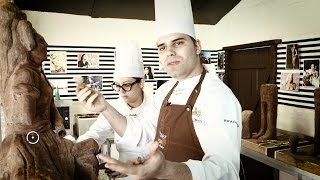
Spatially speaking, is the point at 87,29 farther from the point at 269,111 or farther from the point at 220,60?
the point at 269,111

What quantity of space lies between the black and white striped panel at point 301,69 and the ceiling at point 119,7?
3.65 ft

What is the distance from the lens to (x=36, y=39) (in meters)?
1.00

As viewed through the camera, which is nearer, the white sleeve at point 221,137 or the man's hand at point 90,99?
the white sleeve at point 221,137

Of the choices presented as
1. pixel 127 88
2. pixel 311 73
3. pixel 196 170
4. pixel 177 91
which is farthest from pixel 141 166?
pixel 311 73

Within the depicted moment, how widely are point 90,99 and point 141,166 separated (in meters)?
0.54

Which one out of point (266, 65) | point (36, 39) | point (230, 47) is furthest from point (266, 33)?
point (36, 39)

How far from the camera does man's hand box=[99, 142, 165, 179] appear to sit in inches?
29.3

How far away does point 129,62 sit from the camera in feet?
7.47

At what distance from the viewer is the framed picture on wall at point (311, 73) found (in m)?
2.89

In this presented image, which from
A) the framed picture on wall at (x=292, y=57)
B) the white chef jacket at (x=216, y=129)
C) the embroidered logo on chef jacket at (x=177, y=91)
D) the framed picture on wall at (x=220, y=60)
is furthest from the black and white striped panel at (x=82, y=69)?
the white chef jacket at (x=216, y=129)

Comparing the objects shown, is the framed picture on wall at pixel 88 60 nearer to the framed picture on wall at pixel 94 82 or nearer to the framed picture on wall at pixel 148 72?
the framed picture on wall at pixel 94 82

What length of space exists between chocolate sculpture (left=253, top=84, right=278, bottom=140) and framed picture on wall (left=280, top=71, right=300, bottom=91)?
571 millimetres


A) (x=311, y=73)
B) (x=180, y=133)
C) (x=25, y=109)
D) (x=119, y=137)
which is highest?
(x=311, y=73)

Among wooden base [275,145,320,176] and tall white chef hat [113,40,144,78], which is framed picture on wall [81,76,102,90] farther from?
wooden base [275,145,320,176]
